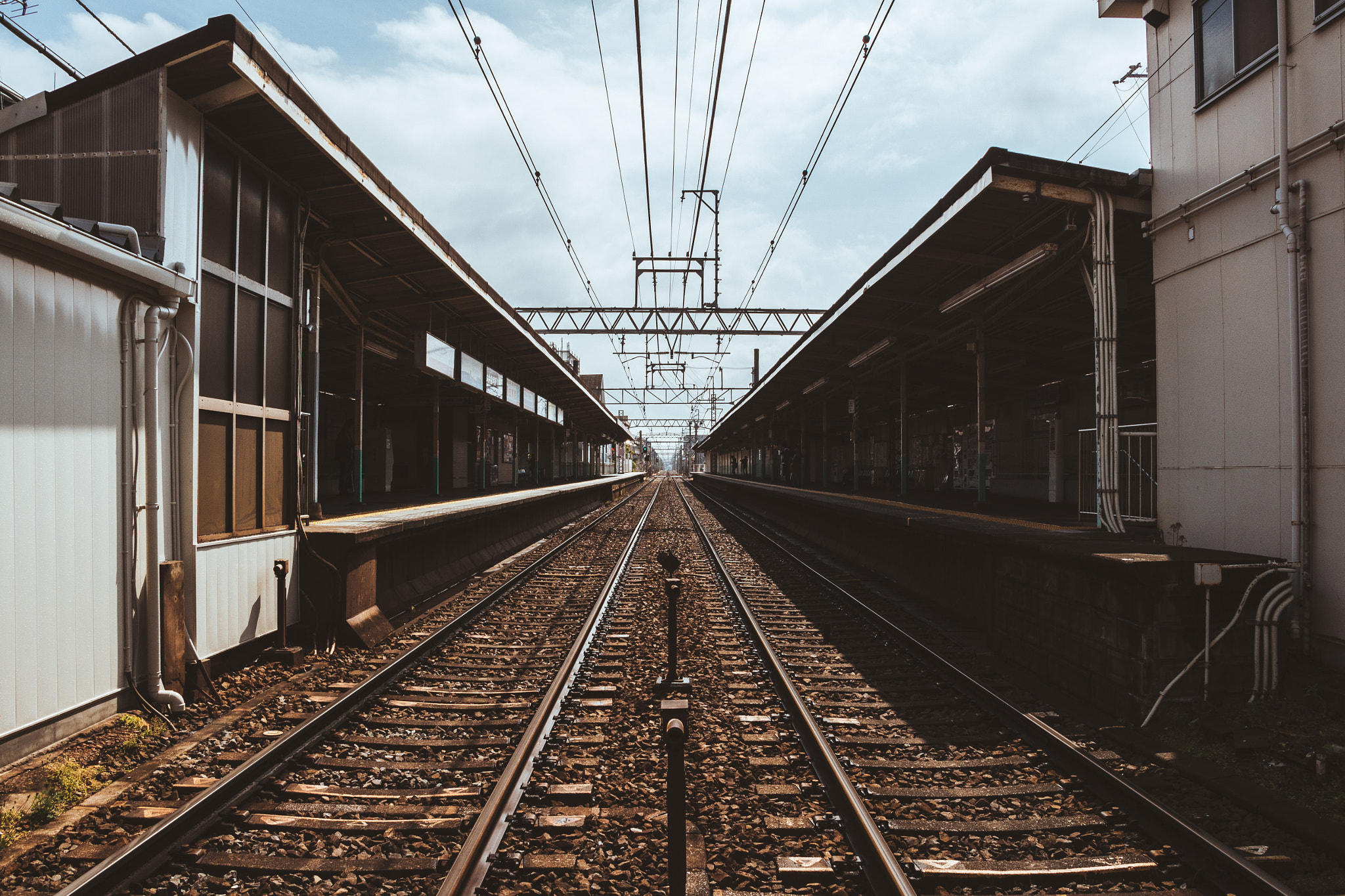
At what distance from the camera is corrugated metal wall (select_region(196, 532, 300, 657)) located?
19.1ft

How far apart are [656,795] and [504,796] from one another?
0.84m

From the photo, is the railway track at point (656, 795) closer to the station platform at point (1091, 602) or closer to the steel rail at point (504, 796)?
the steel rail at point (504, 796)

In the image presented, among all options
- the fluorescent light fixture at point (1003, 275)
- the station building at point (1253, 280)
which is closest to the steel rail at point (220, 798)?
the station building at point (1253, 280)

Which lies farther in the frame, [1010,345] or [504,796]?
[1010,345]

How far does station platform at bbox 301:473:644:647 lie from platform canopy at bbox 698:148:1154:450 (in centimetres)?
768

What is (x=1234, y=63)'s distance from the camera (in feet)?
21.3

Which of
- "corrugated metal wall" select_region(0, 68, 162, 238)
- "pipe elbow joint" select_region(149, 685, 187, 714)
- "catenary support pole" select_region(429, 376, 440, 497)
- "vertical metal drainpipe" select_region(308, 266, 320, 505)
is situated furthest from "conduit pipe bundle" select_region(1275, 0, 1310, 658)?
"catenary support pole" select_region(429, 376, 440, 497)

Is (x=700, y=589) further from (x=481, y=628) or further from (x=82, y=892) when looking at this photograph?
(x=82, y=892)

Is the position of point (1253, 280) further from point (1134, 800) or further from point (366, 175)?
point (366, 175)

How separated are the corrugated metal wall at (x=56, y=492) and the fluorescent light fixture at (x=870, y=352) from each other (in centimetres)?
1387

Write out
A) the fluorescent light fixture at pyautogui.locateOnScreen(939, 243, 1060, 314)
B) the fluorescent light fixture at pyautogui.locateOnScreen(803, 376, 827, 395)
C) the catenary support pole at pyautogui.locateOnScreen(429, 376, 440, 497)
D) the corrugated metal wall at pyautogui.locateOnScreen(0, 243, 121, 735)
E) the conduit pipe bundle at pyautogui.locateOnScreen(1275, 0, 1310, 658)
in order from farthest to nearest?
1. the fluorescent light fixture at pyautogui.locateOnScreen(803, 376, 827, 395)
2. the catenary support pole at pyautogui.locateOnScreen(429, 376, 440, 497)
3. the fluorescent light fixture at pyautogui.locateOnScreen(939, 243, 1060, 314)
4. the conduit pipe bundle at pyautogui.locateOnScreen(1275, 0, 1310, 658)
5. the corrugated metal wall at pyautogui.locateOnScreen(0, 243, 121, 735)

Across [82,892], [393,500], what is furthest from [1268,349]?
[393,500]

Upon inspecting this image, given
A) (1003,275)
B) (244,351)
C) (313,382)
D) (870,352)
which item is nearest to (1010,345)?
(870,352)

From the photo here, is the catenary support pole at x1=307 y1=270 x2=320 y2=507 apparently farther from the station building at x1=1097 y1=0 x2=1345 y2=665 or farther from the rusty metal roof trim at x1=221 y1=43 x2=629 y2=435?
the station building at x1=1097 y1=0 x2=1345 y2=665
